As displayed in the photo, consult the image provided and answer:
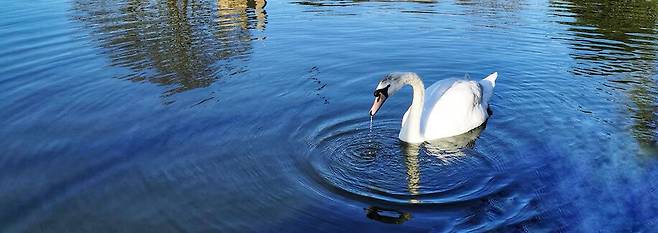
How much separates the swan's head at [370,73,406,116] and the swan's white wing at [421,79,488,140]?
106 centimetres

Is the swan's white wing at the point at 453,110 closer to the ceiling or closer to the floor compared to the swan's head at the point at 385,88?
closer to the floor

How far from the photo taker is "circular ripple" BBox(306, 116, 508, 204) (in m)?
8.55

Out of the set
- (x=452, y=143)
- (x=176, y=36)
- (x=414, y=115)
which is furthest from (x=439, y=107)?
(x=176, y=36)

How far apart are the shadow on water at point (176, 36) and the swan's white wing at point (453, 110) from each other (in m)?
4.84

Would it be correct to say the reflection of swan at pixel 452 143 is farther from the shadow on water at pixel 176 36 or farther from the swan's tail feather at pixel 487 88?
the shadow on water at pixel 176 36

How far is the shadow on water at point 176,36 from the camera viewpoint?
47.3 ft

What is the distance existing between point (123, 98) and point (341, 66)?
4807 mm

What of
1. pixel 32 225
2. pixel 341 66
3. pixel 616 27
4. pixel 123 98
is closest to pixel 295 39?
pixel 341 66

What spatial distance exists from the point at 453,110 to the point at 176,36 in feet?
31.4

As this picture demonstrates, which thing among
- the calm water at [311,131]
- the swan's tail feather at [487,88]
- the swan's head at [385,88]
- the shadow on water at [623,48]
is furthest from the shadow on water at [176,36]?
the shadow on water at [623,48]

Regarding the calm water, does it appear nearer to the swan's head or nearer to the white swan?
the white swan

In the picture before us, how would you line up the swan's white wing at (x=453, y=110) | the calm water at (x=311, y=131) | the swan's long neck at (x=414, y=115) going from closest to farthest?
the calm water at (x=311, y=131) < the swan's long neck at (x=414, y=115) < the swan's white wing at (x=453, y=110)

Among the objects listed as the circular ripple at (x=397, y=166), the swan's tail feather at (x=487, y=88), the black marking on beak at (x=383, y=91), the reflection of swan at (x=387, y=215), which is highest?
the black marking on beak at (x=383, y=91)

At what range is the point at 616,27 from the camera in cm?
1970
